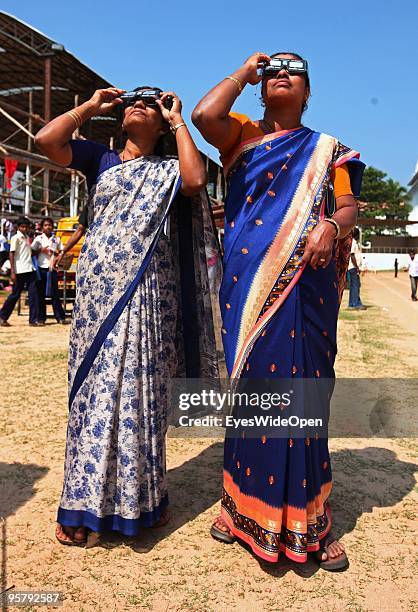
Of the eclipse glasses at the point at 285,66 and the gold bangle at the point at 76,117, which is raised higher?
the eclipse glasses at the point at 285,66

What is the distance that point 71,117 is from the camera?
2.28 m

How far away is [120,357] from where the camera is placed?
2.25 meters

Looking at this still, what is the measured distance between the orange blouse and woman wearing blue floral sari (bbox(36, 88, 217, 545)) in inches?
6.3

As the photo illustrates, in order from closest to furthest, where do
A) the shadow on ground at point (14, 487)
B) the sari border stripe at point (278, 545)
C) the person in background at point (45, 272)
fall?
1. the sari border stripe at point (278, 545)
2. the shadow on ground at point (14, 487)
3. the person in background at point (45, 272)

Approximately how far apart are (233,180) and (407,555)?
1.80m

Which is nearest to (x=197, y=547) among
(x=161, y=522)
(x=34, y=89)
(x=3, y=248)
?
(x=161, y=522)

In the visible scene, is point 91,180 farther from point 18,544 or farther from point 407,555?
point 407,555

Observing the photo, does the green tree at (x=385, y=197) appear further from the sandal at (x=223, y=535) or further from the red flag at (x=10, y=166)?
the sandal at (x=223, y=535)

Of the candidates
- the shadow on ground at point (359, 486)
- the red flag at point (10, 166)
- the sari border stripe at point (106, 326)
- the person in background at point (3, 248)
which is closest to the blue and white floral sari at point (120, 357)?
the sari border stripe at point (106, 326)

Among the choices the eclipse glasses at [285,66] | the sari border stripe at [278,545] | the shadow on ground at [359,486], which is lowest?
the shadow on ground at [359,486]

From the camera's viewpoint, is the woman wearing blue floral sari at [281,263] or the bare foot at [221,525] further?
the bare foot at [221,525]

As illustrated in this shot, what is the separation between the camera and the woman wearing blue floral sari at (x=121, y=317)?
2.25 m

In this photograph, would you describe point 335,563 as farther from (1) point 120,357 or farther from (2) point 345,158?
(2) point 345,158

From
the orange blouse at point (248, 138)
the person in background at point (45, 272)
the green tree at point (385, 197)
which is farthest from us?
the green tree at point (385, 197)
